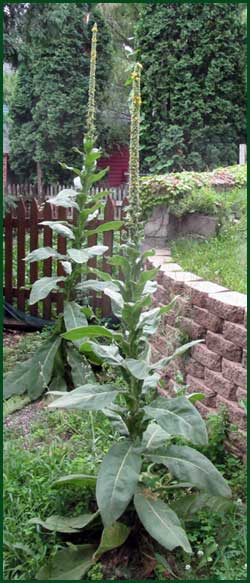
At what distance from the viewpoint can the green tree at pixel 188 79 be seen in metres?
10.2

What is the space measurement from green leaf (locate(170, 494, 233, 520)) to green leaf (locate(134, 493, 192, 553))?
0.76 feet

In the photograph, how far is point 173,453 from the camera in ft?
8.71

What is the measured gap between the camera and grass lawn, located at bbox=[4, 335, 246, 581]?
262 centimetres

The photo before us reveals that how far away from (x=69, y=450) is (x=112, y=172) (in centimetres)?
1336

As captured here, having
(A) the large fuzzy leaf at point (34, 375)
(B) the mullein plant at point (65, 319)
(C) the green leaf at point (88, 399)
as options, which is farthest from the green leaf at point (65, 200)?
(C) the green leaf at point (88, 399)

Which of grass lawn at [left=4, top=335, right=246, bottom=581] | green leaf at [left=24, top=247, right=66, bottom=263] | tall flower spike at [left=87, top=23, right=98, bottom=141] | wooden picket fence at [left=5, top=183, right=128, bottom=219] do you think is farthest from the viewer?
wooden picket fence at [left=5, top=183, right=128, bottom=219]

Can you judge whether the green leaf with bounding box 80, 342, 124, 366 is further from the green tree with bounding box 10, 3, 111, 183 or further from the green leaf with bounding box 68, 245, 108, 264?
the green tree with bounding box 10, 3, 111, 183

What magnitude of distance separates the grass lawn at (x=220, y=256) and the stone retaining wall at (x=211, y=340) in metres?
0.15

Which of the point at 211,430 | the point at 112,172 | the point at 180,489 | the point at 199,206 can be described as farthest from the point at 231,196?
the point at 112,172

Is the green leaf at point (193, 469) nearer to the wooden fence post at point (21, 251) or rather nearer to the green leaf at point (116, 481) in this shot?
the green leaf at point (116, 481)

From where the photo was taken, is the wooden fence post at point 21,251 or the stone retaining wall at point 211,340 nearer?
the stone retaining wall at point 211,340

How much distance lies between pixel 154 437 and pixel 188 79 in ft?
28.8

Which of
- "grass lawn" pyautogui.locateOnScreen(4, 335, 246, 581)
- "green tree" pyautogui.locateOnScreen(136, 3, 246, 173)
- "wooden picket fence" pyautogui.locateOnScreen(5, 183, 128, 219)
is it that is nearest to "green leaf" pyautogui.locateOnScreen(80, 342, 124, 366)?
"grass lawn" pyautogui.locateOnScreen(4, 335, 246, 581)

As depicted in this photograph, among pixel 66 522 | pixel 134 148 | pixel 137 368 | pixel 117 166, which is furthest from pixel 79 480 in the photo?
pixel 117 166
